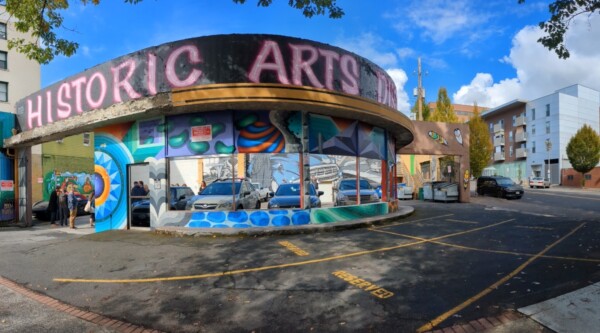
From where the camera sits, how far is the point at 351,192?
12203mm

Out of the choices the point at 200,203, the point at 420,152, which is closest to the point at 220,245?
the point at 200,203

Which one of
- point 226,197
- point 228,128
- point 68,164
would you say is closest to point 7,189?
point 226,197

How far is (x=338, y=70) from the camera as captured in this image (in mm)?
10766

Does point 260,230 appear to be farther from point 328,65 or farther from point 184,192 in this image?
point 328,65

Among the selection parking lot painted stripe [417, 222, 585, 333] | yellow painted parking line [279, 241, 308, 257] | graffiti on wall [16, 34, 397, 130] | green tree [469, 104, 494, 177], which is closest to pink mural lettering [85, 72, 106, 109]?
graffiti on wall [16, 34, 397, 130]

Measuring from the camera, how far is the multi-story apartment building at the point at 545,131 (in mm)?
49031

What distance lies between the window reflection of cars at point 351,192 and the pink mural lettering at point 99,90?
8.48m

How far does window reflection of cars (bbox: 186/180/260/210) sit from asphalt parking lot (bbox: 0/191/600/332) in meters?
1.28

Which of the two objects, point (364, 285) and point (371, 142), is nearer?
point (364, 285)

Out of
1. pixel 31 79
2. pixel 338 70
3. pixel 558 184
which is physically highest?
pixel 31 79

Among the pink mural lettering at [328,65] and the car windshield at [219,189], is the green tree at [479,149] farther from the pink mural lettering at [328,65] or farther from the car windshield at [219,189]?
the car windshield at [219,189]

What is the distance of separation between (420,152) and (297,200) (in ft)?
41.1

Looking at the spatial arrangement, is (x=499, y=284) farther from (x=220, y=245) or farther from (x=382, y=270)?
(x=220, y=245)

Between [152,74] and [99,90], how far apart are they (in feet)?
8.11
